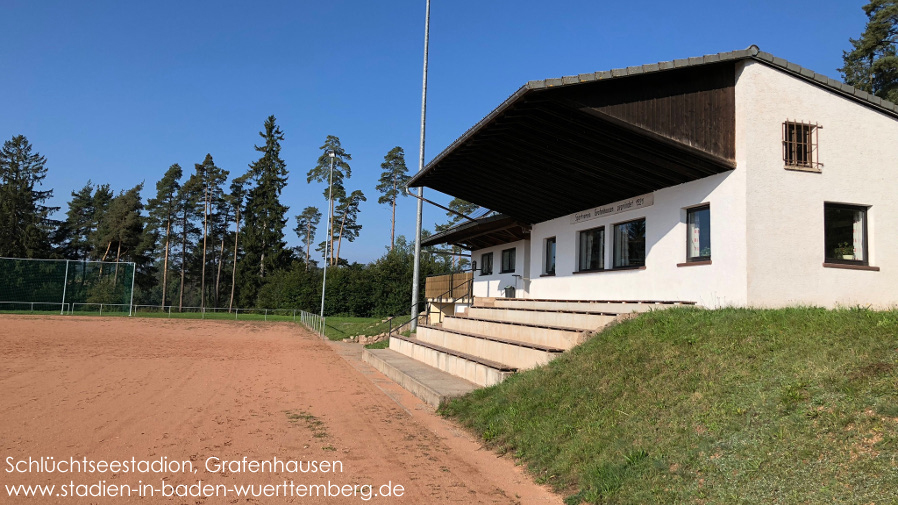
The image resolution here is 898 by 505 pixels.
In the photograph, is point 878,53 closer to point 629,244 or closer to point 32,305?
point 629,244

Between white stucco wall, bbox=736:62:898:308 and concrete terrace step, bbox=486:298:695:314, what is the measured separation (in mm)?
1689

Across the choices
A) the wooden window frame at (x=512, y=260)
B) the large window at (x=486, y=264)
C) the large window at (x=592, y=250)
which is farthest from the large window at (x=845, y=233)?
the large window at (x=486, y=264)

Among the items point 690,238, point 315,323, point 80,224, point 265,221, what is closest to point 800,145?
point 690,238

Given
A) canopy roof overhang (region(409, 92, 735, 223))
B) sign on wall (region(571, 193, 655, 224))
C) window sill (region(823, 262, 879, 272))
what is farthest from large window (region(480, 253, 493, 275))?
window sill (region(823, 262, 879, 272))

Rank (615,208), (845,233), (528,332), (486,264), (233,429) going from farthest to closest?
1. (486,264)
2. (615,208)
3. (528,332)
4. (845,233)
5. (233,429)

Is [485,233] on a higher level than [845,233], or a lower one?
higher

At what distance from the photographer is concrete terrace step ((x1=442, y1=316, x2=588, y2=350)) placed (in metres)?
10.5

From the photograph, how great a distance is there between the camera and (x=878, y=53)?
37.0 metres

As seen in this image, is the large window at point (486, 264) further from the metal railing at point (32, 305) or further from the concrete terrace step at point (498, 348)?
the metal railing at point (32, 305)

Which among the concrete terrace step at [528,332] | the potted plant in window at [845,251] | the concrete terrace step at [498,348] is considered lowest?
the concrete terrace step at [498,348]

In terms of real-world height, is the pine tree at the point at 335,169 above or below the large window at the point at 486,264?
above

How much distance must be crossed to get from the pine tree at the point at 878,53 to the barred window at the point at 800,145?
29.2 metres

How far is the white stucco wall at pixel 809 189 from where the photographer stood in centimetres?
1011

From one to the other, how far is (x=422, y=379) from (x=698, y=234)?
6276mm
